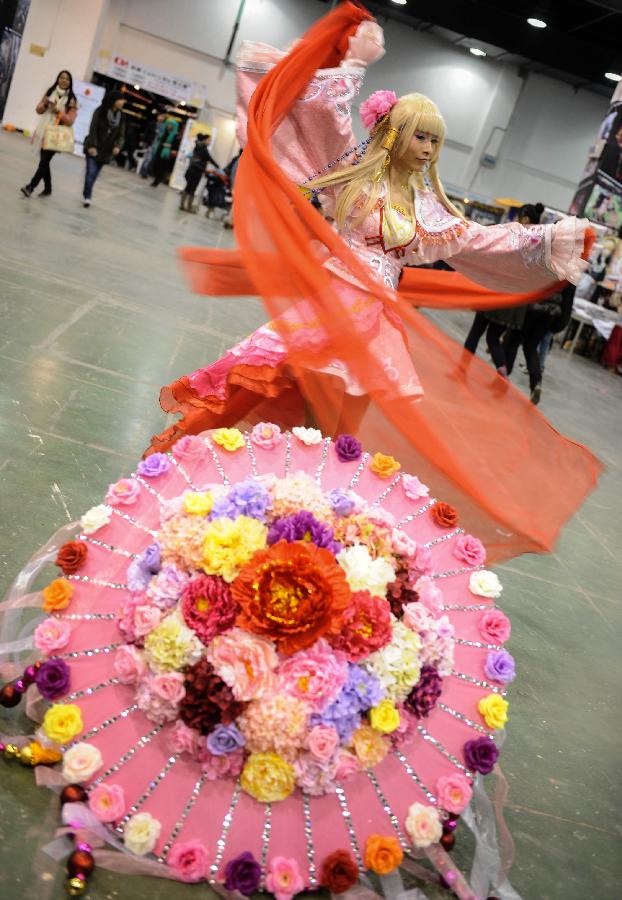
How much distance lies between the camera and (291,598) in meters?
1.89

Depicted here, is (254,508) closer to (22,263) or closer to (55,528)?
(55,528)

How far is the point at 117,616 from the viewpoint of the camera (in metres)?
2.03

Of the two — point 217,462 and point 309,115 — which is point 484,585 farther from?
point 309,115

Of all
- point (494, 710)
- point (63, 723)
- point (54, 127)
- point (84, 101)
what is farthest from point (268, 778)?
point (84, 101)

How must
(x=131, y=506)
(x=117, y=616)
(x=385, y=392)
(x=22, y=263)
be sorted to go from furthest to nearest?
1. (x=22, y=263)
2. (x=385, y=392)
3. (x=131, y=506)
4. (x=117, y=616)

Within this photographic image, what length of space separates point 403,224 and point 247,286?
57 cm

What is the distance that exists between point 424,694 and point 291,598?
0.38 metres

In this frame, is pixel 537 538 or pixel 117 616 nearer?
pixel 117 616

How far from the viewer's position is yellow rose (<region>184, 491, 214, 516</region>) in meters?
2.08

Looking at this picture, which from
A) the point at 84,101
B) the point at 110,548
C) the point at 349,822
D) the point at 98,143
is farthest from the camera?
the point at 84,101

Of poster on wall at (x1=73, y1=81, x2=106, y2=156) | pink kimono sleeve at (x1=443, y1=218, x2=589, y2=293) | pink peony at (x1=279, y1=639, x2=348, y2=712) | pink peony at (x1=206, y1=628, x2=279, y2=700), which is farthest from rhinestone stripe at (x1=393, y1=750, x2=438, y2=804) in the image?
poster on wall at (x1=73, y1=81, x2=106, y2=156)

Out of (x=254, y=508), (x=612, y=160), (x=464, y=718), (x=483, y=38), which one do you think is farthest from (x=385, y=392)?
(x=483, y=38)

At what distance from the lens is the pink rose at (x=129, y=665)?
1.93 m

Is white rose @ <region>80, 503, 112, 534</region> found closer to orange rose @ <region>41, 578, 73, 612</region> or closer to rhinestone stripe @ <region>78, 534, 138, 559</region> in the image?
rhinestone stripe @ <region>78, 534, 138, 559</region>
